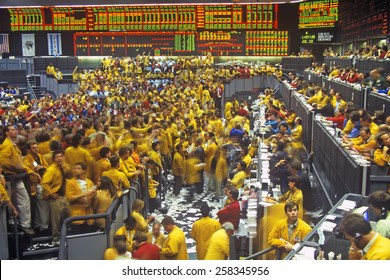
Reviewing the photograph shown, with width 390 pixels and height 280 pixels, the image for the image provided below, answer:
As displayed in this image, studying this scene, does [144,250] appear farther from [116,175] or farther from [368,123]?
[368,123]

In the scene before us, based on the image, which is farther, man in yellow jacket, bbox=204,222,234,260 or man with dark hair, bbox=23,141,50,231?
man with dark hair, bbox=23,141,50,231

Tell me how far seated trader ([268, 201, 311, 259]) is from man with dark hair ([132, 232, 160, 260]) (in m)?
0.98

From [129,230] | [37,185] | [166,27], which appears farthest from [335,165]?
[166,27]

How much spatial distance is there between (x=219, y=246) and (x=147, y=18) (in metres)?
23.2

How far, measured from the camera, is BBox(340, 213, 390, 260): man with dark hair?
11.9 ft

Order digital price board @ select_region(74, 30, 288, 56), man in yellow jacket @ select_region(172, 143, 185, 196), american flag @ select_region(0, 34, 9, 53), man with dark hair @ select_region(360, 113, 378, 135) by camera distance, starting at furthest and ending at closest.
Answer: american flag @ select_region(0, 34, 9, 53) → digital price board @ select_region(74, 30, 288, 56) → man in yellow jacket @ select_region(172, 143, 185, 196) → man with dark hair @ select_region(360, 113, 378, 135)

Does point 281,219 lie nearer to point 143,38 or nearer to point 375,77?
point 375,77

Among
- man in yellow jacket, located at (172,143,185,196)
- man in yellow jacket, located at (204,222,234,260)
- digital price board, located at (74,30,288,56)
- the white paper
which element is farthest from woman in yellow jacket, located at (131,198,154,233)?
digital price board, located at (74,30,288,56)

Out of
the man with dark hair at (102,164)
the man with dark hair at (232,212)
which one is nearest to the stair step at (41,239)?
the man with dark hair at (102,164)

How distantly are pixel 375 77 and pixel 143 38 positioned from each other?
62.4 feet

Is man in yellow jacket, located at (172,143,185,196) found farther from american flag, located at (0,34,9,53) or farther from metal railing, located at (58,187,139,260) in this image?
american flag, located at (0,34,9,53)
